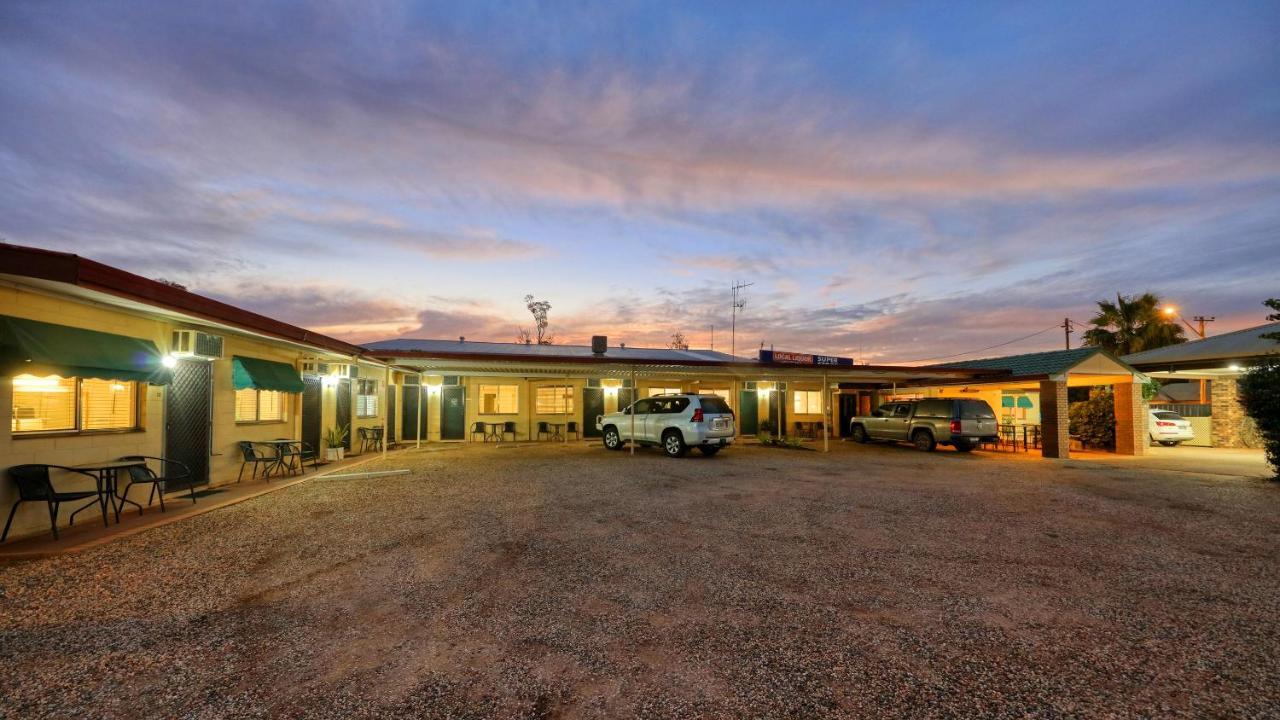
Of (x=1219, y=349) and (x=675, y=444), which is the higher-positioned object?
(x=1219, y=349)

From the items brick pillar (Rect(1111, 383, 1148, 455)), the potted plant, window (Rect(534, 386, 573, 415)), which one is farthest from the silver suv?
brick pillar (Rect(1111, 383, 1148, 455))

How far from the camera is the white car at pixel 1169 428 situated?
18594 millimetres

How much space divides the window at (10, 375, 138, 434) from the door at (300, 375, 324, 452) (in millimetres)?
4599

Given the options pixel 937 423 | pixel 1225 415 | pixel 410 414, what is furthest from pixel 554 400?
pixel 1225 415

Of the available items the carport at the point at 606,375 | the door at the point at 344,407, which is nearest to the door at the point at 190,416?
the carport at the point at 606,375

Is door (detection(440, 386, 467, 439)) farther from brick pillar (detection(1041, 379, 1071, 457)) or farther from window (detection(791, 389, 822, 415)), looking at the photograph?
brick pillar (detection(1041, 379, 1071, 457))

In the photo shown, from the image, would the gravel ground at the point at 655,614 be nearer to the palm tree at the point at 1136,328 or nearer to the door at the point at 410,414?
the door at the point at 410,414

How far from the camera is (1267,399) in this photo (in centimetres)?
1109

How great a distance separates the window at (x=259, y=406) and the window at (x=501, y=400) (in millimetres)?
8102

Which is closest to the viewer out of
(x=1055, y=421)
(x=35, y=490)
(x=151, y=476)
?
(x=35, y=490)

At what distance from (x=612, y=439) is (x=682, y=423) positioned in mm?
3276

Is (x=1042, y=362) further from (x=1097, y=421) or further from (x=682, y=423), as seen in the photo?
(x=682, y=423)

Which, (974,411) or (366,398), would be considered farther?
(366,398)

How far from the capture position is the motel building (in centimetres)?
630
